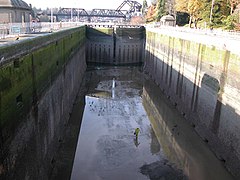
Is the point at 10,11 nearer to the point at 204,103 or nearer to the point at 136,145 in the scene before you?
the point at 136,145

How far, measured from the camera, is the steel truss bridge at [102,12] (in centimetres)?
13100

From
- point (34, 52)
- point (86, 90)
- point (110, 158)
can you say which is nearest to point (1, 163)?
point (34, 52)

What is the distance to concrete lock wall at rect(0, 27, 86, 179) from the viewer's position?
958 cm

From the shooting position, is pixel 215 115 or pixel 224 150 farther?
pixel 215 115

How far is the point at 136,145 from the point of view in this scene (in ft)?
67.4

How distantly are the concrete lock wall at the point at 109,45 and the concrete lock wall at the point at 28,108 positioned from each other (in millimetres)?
36904

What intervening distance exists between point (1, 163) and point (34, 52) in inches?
269

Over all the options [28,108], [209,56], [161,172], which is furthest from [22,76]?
[209,56]

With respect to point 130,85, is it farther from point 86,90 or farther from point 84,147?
point 84,147

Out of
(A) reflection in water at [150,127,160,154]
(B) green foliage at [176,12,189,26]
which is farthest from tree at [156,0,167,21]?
(A) reflection in water at [150,127,160,154]

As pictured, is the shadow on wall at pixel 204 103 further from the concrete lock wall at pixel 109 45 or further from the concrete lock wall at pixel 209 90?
the concrete lock wall at pixel 109 45

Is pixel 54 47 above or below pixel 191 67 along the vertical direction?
above

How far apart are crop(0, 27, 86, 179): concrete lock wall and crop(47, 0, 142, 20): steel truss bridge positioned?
102 meters

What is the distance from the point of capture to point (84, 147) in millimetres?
20016
